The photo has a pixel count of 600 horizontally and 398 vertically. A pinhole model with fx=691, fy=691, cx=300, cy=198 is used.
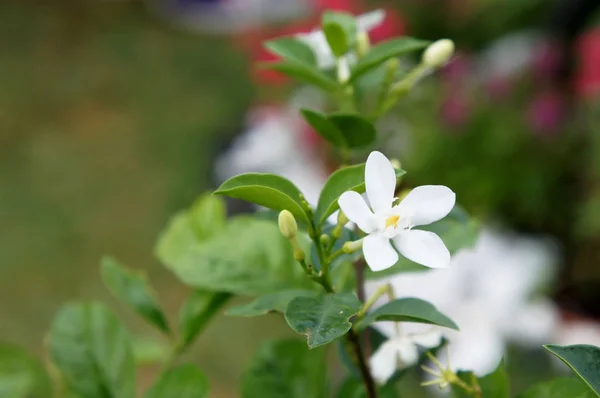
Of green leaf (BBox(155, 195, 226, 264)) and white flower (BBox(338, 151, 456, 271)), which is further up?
white flower (BBox(338, 151, 456, 271))

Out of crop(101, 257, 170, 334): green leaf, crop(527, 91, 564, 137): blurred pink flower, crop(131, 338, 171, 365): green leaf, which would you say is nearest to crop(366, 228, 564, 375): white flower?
crop(527, 91, 564, 137): blurred pink flower

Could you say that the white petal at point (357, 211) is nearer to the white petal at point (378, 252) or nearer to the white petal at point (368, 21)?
the white petal at point (378, 252)

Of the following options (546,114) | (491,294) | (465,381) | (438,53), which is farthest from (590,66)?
(465,381)

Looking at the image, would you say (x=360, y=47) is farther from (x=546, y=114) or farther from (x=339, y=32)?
(x=546, y=114)

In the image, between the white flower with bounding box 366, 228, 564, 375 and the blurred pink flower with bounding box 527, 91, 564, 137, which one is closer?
the white flower with bounding box 366, 228, 564, 375

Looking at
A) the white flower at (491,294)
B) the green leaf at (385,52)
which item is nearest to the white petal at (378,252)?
the green leaf at (385,52)

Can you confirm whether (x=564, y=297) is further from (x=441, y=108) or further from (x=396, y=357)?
(x=396, y=357)

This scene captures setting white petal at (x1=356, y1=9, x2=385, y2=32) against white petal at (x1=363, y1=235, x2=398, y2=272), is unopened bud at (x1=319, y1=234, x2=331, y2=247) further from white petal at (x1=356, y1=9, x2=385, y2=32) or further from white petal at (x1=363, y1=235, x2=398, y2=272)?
white petal at (x1=356, y1=9, x2=385, y2=32)

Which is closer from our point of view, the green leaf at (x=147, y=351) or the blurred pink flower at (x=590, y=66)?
the green leaf at (x=147, y=351)
